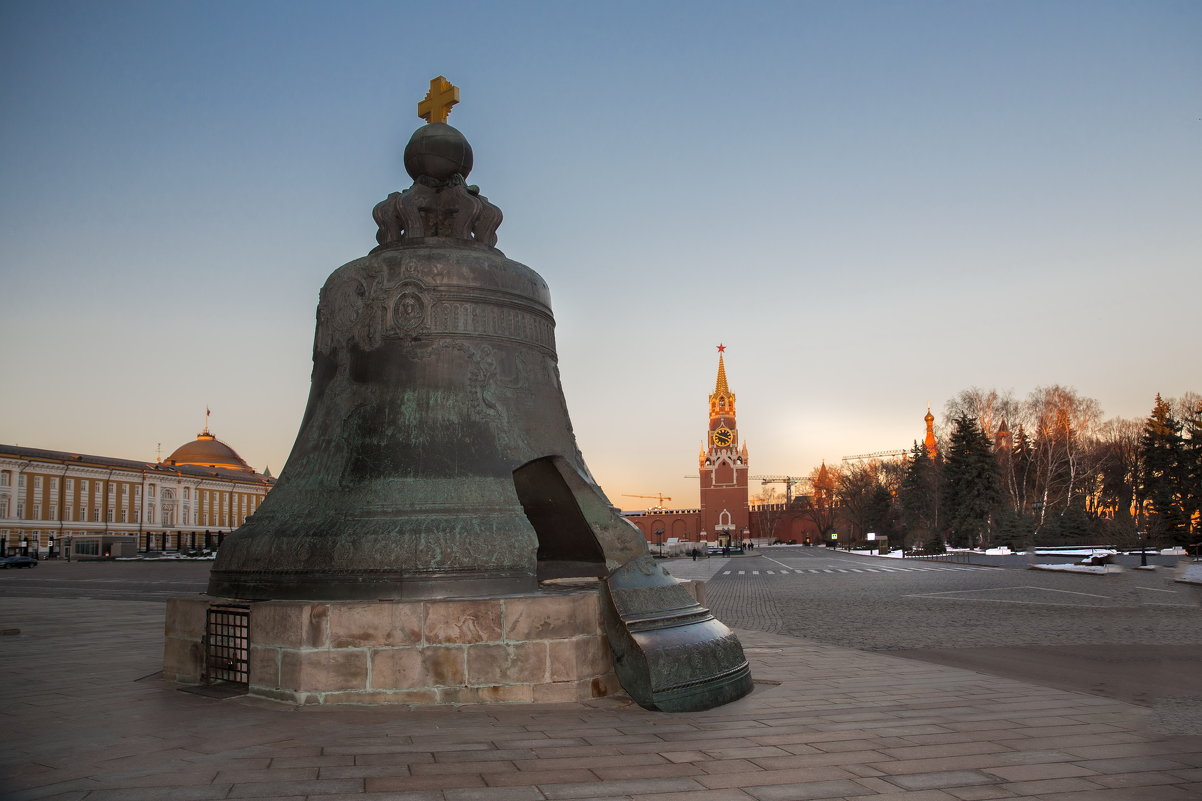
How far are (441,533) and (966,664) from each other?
5.04m

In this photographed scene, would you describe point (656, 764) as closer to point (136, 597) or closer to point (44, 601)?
point (44, 601)

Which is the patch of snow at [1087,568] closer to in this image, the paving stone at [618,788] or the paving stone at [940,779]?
the paving stone at [940,779]

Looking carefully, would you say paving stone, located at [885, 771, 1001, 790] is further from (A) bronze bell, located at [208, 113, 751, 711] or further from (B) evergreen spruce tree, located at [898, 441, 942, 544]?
(B) evergreen spruce tree, located at [898, 441, 942, 544]

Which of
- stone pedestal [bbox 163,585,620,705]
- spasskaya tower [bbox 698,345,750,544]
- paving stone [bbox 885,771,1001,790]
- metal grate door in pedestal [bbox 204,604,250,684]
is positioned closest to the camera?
paving stone [bbox 885,771,1001,790]

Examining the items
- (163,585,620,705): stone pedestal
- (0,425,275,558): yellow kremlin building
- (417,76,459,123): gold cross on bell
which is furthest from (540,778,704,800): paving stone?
(0,425,275,558): yellow kremlin building

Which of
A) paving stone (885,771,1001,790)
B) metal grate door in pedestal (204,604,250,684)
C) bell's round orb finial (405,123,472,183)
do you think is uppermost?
bell's round orb finial (405,123,472,183)

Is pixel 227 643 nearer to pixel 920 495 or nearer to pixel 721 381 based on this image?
pixel 920 495

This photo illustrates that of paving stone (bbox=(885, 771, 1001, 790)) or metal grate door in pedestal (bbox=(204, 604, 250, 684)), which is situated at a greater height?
metal grate door in pedestal (bbox=(204, 604, 250, 684))

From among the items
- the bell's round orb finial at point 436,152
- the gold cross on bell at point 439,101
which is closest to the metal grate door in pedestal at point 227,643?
the bell's round orb finial at point 436,152

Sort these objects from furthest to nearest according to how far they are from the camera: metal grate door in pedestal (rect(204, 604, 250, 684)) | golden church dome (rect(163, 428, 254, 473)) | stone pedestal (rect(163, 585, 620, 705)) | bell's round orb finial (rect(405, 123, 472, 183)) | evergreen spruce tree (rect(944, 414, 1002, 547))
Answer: golden church dome (rect(163, 428, 254, 473)), evergreen spruce tree (rect(944, 414, 1002, 547)), bell's round orb finial (rect(405, 123, 472, 183)), metal grate door in pedestal (rect(204, 604, 250, 684)), stone pedestal (rect(163, 585, 620, 705))

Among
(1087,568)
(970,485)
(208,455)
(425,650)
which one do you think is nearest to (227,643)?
(425,650)

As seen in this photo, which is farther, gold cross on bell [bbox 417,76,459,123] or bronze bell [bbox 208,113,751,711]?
gold cross on bell [bbox 417,76,459,123]

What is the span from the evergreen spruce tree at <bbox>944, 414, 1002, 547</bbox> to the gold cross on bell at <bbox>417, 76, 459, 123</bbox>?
149 ft

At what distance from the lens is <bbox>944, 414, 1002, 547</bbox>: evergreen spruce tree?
4697 centimetres
